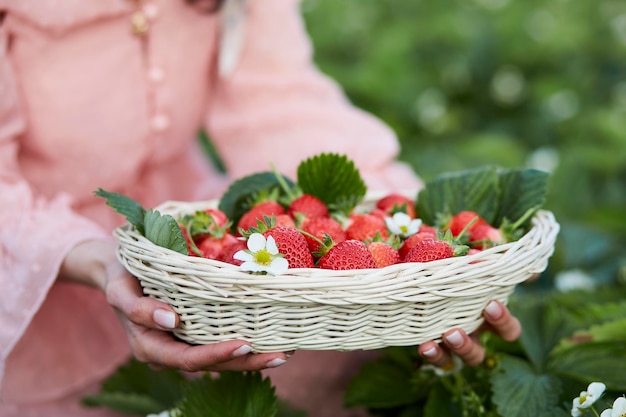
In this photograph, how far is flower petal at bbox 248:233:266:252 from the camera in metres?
0.96

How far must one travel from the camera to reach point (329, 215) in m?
1.21

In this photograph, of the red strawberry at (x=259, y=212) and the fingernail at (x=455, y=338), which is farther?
the red strawberry at (x=259, y=212)

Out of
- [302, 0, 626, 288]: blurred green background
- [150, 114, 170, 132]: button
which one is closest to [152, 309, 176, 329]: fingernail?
[150, 114, 170, 132]: button

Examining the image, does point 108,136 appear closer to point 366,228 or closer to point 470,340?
point 366,228

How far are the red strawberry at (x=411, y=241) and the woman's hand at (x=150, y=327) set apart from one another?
201mm

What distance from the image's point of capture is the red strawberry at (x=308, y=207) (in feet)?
3.83

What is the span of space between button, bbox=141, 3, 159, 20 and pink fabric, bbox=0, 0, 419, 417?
1cm

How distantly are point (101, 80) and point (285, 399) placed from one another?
603 millimetres

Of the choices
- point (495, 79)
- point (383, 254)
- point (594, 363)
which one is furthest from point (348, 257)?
point (495, 79)

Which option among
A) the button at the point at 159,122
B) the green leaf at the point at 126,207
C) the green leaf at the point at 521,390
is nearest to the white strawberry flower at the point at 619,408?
the green leaf at the point at 521,390

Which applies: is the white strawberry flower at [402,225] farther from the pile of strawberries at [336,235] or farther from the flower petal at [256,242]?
the flower petal at [256,242]

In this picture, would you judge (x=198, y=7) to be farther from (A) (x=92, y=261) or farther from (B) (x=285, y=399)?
(B) (x=285, y=399)

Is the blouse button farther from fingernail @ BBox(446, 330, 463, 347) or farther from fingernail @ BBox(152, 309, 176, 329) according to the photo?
fingernail @ BBox(446, 330, 463, 347)

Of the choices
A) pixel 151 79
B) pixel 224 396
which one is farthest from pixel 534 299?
pixel 151 79
